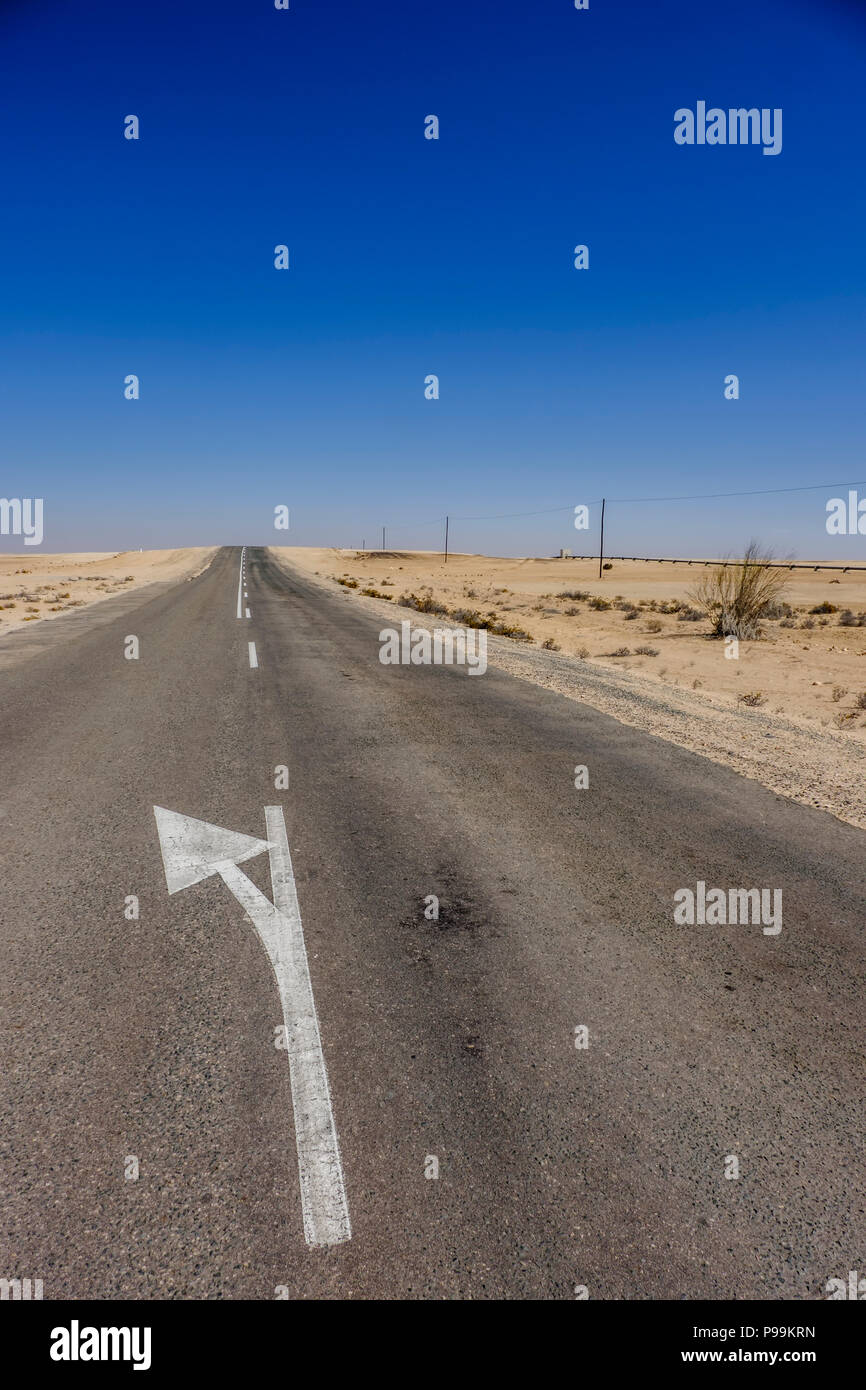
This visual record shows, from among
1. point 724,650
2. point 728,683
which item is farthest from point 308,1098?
point 724,650

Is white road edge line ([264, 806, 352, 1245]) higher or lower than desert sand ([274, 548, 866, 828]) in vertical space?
lower

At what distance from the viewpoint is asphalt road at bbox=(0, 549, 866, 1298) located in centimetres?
217

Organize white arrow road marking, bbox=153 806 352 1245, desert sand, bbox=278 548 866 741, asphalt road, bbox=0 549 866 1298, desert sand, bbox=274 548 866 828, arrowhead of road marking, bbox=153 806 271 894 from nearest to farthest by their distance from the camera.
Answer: asphalt road, bbox=0 549 866 1298
white arrow road marking, bbox=153 806 352 1245
arrowhead of road marking, bbox=153 806 271 894
desert sand, bbox=274 548 866 828
desert sand, bbox=278 548 866 741

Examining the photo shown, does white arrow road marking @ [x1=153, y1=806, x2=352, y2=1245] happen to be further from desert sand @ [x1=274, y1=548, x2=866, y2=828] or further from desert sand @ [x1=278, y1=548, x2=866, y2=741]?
desert sand @ [x1=278, y1=548, x2=866, y2=741]

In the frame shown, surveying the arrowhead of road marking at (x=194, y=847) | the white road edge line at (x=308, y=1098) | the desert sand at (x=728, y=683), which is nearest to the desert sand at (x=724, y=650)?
the desert sand at (x=728, y=683)

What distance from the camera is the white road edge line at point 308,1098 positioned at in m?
2.23

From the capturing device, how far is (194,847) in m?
5.02

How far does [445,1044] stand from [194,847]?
2.64m

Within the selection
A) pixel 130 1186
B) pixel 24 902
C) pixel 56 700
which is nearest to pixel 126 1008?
pixel 130 1186

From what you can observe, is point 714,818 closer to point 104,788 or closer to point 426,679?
point 104,788

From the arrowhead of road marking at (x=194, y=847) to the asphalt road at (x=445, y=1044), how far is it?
131 mm

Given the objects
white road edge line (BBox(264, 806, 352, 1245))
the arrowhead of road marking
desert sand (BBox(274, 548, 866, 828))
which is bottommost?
white road edge line (BBox(264, 806, 352, 1245))

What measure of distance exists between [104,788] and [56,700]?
13.7 ft

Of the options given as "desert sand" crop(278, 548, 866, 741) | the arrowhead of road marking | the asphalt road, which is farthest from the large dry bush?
the arrowhead of road marking
